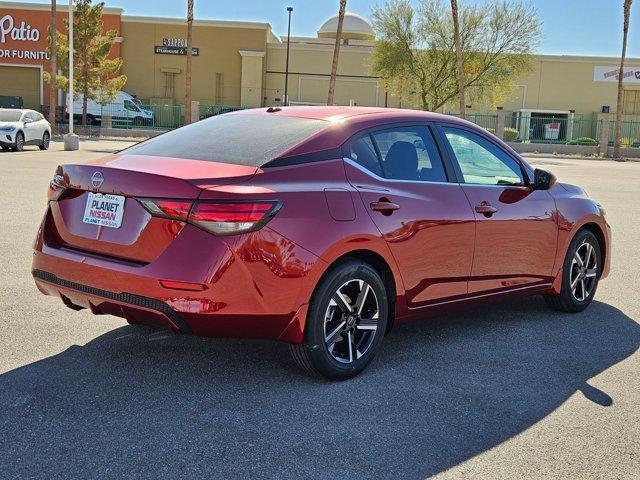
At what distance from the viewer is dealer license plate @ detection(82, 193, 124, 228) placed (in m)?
4.12

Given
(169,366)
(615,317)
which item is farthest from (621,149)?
(169,366)

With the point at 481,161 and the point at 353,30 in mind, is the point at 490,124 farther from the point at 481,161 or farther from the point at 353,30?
the point at 481,161

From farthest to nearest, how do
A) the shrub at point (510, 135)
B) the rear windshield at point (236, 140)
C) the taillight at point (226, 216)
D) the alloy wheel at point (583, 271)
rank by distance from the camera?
the shrub at point (510, 135) → the alloy wheel at point (583, 271) → the rear windshield at point (236, 140) → the taillight at point (226, 216)

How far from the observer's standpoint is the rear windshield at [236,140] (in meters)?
4.40

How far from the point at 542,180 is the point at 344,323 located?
7.90 feet

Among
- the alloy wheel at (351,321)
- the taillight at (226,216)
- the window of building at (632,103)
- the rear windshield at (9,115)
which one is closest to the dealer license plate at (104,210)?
the taillight at (226,216)

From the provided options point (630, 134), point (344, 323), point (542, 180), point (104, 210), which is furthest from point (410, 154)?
point (630, 134)

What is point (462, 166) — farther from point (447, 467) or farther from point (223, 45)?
point (223, 45)

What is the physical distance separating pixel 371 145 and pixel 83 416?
237 cm

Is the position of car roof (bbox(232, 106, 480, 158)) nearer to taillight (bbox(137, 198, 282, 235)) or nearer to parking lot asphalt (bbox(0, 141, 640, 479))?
taillight (bbox(137, 198, 282, 235))

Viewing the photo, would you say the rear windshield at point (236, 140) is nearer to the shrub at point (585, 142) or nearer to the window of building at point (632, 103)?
the shrub at point (585, 142)

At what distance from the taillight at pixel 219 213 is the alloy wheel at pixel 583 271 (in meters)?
3.43

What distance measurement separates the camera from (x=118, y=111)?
47.1m

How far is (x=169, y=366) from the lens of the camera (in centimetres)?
462
